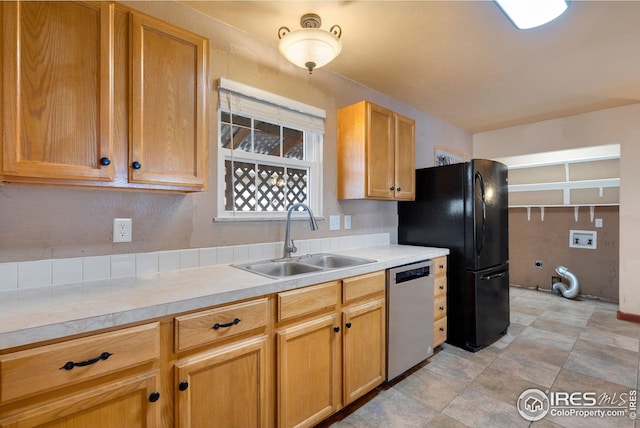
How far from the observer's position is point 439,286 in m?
2.58

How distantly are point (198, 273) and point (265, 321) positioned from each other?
0.49m

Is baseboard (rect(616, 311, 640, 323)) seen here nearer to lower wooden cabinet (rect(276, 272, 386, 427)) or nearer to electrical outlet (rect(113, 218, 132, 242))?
lower wooden cabinet (rect(276, 272, 386, 427))

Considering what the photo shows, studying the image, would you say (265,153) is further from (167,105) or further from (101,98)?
(101,98)

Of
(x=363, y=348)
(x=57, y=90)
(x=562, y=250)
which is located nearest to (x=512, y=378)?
(x=363, y=348)

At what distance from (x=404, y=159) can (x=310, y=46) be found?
1.46m

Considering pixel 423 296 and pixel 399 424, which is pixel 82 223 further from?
pixel 423 296

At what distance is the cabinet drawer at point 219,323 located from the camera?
115 cm

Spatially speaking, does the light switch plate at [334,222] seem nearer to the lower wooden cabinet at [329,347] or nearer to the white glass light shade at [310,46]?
the lower wooden cabinet at [329,347]

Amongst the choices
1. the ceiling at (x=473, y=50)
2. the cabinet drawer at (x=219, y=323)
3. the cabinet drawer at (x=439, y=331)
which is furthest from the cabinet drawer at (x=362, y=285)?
the ceiling at (x=473, y=50)

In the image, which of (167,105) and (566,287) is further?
(566,287)

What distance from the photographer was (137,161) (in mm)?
1308

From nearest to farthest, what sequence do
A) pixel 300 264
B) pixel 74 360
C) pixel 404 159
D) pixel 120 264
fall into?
pixel 74 360 < pixel 120 264 < pixel 300 264 < pixel 404 159

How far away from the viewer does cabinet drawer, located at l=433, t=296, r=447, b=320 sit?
99.8 inches

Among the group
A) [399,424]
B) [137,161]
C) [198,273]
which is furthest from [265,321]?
[399,424]
